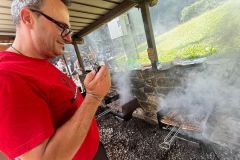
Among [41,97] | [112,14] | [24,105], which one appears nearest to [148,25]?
[112,14]

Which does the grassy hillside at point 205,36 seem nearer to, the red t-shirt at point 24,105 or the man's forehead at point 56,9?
the man's forehead at point 56,9

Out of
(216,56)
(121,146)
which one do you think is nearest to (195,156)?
(121,146)

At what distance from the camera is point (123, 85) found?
4902mm

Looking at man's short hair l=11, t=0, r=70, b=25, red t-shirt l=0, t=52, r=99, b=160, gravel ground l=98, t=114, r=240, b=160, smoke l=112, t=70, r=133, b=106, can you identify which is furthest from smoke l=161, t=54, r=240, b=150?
man's short hair l=11, t=0, r=70, b=25

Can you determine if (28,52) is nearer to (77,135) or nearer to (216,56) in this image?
(77,135)

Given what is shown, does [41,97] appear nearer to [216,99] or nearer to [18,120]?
[18,120]

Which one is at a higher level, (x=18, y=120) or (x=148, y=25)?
(x=148, y=25)

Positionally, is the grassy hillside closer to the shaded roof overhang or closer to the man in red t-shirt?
the shaded roof overhang

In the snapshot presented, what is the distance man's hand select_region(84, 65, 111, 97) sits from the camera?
1.03 meters

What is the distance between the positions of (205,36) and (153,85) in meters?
1.54

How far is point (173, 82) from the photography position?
3369 mm

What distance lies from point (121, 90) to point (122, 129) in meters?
1.25

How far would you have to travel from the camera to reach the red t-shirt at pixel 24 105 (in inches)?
28.5

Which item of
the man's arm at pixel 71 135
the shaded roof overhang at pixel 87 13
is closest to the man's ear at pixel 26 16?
the man's arm at pixel 71 135
